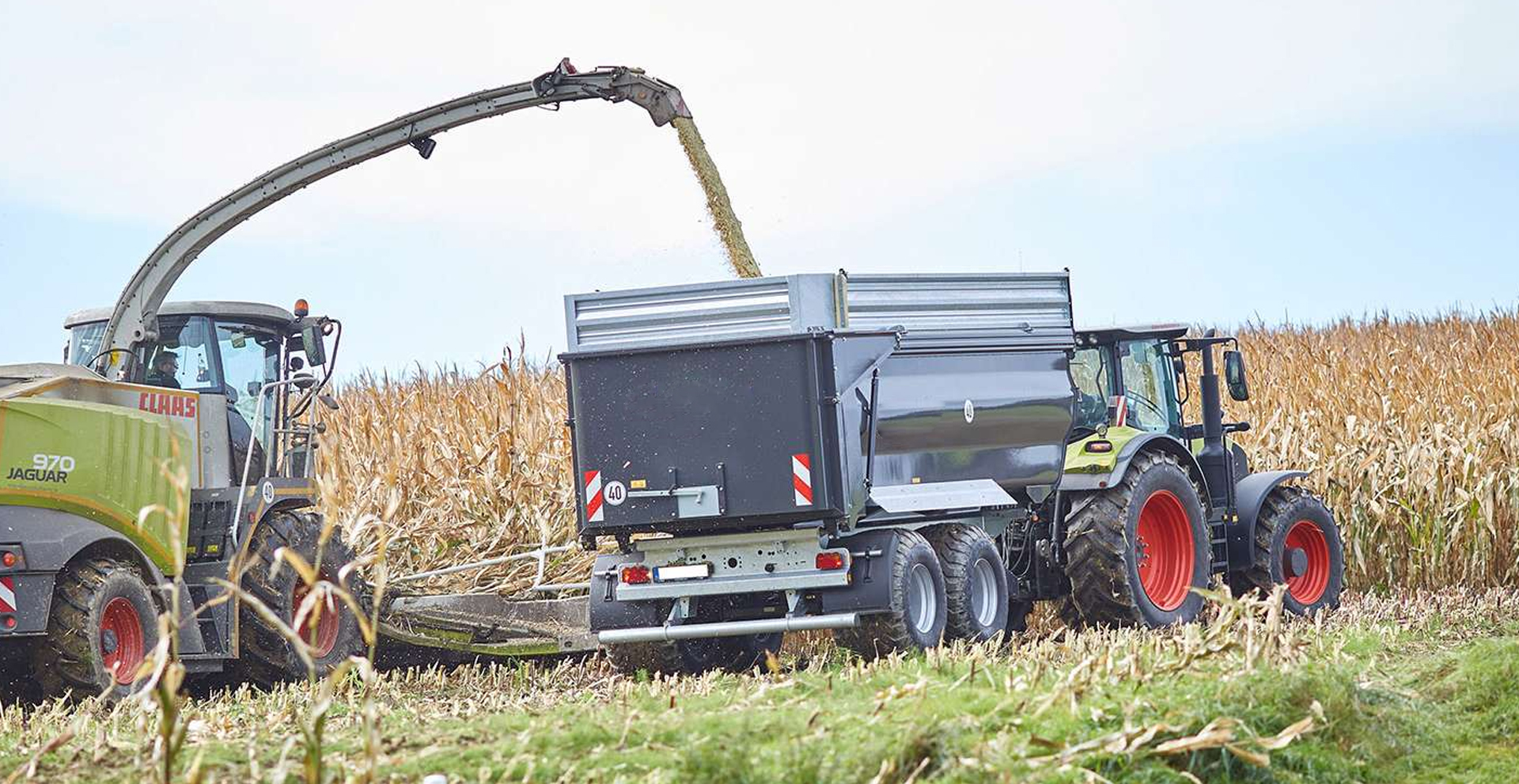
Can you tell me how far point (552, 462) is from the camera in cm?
1393

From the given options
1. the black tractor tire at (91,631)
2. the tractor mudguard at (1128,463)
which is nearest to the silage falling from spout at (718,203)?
the tractor mudguard at (1128,463)

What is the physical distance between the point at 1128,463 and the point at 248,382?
5.61m

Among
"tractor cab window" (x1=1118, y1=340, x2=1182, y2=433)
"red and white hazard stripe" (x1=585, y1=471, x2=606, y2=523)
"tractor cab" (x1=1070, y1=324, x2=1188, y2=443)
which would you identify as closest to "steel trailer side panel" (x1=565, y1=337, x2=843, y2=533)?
"red and white hazard stripe" (x1=585, y1=471, x2=606, y2=523)

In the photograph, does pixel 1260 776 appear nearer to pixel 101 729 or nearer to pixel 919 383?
pixel 101 729

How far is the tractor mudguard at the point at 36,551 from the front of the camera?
9062 mm

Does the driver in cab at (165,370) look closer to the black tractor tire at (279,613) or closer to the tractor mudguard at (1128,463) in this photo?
the black tractor tire at (279,613)

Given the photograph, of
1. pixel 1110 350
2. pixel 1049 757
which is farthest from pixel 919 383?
pixel 1049 757

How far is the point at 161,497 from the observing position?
10.1 m

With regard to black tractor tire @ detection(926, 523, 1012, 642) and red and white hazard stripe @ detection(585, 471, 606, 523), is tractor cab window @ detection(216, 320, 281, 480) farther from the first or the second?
black tractor tire @ detection(926, 523, 1012, 642)

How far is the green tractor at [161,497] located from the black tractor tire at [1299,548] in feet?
20.2

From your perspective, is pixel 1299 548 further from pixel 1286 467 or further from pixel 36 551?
pixel 36 551

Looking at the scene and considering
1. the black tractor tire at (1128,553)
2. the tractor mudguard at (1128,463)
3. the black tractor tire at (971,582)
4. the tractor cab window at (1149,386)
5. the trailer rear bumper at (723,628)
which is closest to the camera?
the trailer rear bumper at (723,628)

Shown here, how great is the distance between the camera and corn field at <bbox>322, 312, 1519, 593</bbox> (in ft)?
43.9

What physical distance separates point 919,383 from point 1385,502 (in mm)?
5462
